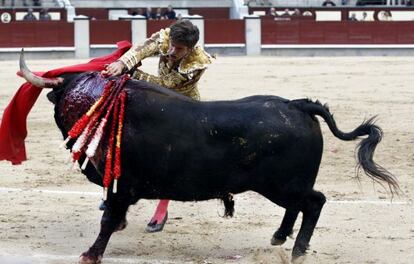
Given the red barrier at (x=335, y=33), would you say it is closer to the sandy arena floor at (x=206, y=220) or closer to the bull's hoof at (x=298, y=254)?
the sandy arena floor at (x=206, y=220)

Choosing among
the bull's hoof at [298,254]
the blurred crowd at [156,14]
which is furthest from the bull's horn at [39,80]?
the blurred crowd at [156,14]

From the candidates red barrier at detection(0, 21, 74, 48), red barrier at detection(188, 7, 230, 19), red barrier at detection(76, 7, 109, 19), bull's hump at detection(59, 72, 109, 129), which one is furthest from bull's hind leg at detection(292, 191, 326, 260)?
red barrier at detection(188, 7, 230, 19)

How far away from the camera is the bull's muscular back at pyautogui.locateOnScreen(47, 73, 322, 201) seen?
437 centimetres

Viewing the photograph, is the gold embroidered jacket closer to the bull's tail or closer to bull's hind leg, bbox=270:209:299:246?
the bull's tail

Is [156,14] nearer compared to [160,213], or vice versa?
[160,213]

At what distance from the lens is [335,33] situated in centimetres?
2264

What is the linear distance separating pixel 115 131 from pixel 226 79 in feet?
33.2

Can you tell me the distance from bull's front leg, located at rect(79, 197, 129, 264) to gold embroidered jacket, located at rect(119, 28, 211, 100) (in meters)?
0.71

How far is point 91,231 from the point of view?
5180mm

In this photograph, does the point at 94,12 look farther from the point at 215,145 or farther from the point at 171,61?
the point at 215,145

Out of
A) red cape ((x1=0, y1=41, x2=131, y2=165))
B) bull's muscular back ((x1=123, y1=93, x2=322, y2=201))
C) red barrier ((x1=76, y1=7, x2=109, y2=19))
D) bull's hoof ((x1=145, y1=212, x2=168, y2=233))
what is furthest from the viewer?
red barrier ((x1=76, y1=7, x2=109, y2=19))

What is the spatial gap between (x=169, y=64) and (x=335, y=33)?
1799 cm

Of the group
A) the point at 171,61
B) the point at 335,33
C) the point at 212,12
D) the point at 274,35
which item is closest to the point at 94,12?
the point at 212,12

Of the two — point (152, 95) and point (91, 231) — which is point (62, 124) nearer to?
point (152, 95)
